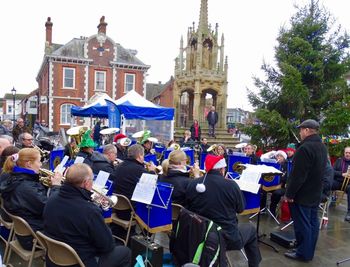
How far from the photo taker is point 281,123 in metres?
11.5

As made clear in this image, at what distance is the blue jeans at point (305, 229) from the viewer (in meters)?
4.69

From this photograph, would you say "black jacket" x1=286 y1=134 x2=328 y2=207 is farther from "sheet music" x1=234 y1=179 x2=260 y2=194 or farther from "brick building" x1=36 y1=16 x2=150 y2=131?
"brick building" x1=36 y1=16 x2=150 y2=131

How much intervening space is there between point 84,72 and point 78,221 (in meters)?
27.6

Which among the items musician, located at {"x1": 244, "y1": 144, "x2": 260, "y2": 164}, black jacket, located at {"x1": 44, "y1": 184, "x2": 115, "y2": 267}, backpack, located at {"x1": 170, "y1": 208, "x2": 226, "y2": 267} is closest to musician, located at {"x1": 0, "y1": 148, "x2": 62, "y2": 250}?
black jacket, located at {"x1": 44, "y1": 184, "x2": 115, "y2": 267}

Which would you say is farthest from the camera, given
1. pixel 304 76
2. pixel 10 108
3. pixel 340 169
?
pixel 10 108

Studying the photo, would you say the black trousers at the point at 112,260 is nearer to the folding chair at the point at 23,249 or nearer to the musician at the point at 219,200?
the folding chair at the point at 23,249

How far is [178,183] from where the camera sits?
4625 millimetres

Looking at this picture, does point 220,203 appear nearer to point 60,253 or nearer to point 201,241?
point 201,241

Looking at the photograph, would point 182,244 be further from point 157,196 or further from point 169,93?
point 169,93

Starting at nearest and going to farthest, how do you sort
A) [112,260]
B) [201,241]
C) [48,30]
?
[112,260]
[201,241]
[48,30]

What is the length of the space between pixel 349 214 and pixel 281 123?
4916 millimetres

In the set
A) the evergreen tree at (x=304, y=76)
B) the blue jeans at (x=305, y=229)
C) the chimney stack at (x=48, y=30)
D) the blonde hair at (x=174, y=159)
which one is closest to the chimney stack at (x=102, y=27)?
the chimney stack at (x=48, y=30)

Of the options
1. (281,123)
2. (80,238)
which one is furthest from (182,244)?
(281,123)

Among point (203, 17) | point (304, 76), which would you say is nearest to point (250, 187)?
point (304, 76)
